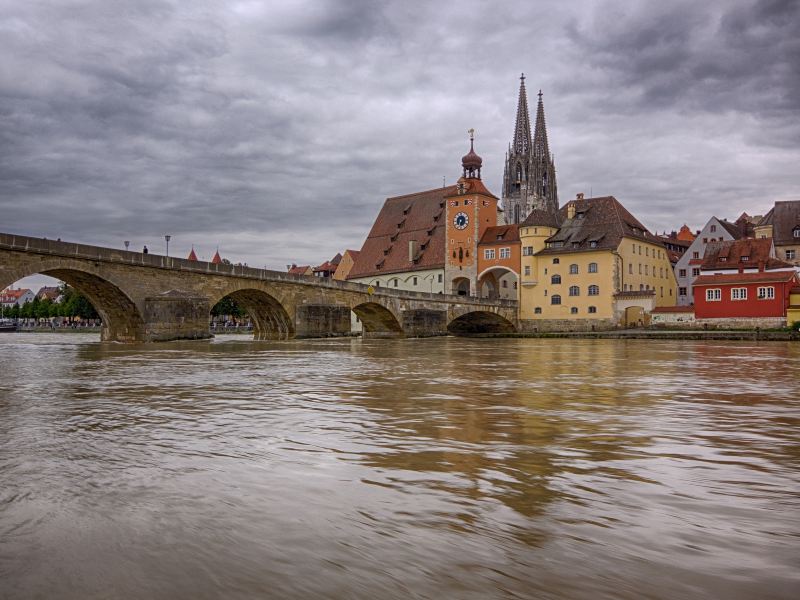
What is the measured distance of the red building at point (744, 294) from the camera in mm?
49750

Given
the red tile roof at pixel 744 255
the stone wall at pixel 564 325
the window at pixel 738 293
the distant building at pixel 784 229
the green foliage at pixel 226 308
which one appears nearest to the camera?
the window at pixel 738 293

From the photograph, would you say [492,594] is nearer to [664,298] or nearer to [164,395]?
[164,395]

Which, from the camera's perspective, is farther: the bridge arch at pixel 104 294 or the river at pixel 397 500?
the bridge arch at pixel 104 294

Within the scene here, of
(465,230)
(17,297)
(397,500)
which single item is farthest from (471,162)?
(17,297)

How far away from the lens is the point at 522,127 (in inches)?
4245

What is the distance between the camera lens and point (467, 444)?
633 centimetres

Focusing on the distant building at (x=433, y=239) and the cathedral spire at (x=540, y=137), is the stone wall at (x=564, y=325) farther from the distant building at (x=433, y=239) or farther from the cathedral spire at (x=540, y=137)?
the cathedral spire at (x=540, y=137)

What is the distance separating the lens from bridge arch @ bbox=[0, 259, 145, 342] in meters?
28.2

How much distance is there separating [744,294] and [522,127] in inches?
2465

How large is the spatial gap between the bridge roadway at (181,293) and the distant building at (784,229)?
41171 millimetres

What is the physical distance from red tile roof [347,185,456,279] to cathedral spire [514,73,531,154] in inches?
1301

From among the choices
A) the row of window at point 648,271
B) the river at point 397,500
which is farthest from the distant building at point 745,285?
the river at point 397,500

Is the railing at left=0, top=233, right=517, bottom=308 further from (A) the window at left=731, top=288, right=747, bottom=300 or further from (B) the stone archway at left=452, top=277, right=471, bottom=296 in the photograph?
(A) the window at left=731, top=288, right=747, bottom=300

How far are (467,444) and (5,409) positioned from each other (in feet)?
19.7
